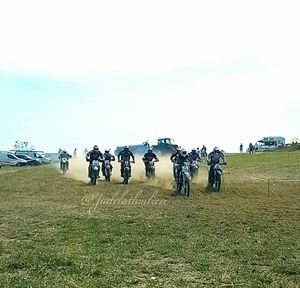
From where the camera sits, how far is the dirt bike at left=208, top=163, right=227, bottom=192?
81.6 ft

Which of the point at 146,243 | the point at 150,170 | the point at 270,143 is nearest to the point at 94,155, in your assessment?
the point at 150,170

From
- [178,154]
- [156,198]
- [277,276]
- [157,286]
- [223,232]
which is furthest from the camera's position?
[178,154]

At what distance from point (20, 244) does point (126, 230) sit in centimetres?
266

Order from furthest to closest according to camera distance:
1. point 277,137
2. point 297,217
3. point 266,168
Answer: point 277,137, point 266,168, point 297,217

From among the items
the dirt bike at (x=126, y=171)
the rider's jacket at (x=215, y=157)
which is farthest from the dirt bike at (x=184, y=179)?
the dirt bike at (x=126, y=171)

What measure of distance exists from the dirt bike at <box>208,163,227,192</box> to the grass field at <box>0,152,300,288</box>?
3.83 metres

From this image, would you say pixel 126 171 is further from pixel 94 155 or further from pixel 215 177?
pixel 215 177

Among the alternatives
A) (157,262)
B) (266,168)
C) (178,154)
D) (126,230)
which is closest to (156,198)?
(178,154)

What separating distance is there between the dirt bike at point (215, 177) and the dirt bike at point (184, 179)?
147cm

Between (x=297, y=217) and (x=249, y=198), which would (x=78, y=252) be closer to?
(x=297, y=217)

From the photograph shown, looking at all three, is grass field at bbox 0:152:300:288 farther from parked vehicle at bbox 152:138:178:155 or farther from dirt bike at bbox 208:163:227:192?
parked vehicle at bbox 152:138:178:155

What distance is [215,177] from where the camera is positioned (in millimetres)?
25125

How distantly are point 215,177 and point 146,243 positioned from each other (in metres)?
14.7

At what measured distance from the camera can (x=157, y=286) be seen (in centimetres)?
740
